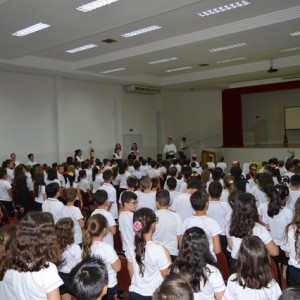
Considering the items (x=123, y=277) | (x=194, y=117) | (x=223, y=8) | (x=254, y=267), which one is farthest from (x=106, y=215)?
(x=194, y=117)

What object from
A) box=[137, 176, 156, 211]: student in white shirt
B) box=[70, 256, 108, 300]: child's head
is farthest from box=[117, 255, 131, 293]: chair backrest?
box=[137, 176, 156, 211]: student in white shirt

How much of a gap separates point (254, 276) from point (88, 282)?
1.04 metres

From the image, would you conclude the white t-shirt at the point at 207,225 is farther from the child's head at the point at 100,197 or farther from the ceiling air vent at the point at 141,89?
the ceiling air vent at the point at 141,89

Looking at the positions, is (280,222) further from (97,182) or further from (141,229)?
(97,182)

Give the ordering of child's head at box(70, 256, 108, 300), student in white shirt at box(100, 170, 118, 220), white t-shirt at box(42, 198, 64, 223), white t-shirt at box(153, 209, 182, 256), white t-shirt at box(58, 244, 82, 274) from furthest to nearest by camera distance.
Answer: student in white shirt at box(100, 170, 118, 220), white t-shirt at box(42, 198, 64, 223), white t-shirt at box(153, 209, 182, 256), white t-shirt at box(58, 244, 82, 274), child's head at box(70, 256, 108, 300)

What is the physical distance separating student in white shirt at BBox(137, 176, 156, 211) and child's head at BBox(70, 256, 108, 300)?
3.20 metres

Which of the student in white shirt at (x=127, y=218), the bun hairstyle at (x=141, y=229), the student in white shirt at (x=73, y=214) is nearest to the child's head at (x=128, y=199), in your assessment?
the student in white shirt at (x=127, y=218)

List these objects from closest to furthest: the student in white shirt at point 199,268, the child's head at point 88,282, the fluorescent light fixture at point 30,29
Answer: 1. the child's head at point 88,282
2. the student in white shirt at point 199,268
3. the fluorescent light fixture at point 30,29

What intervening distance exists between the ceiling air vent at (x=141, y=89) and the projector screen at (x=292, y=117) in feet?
22.5

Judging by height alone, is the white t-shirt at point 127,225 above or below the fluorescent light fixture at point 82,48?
below

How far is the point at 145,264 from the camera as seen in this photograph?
261 centimetres

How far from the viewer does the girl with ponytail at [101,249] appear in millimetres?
2768

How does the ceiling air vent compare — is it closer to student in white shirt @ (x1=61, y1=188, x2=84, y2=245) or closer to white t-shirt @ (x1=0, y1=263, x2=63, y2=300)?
student in white shirt @ (x1=61, y1=188, x2=84, y2=245)

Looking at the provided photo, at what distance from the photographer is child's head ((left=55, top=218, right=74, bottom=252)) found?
2.92 m
